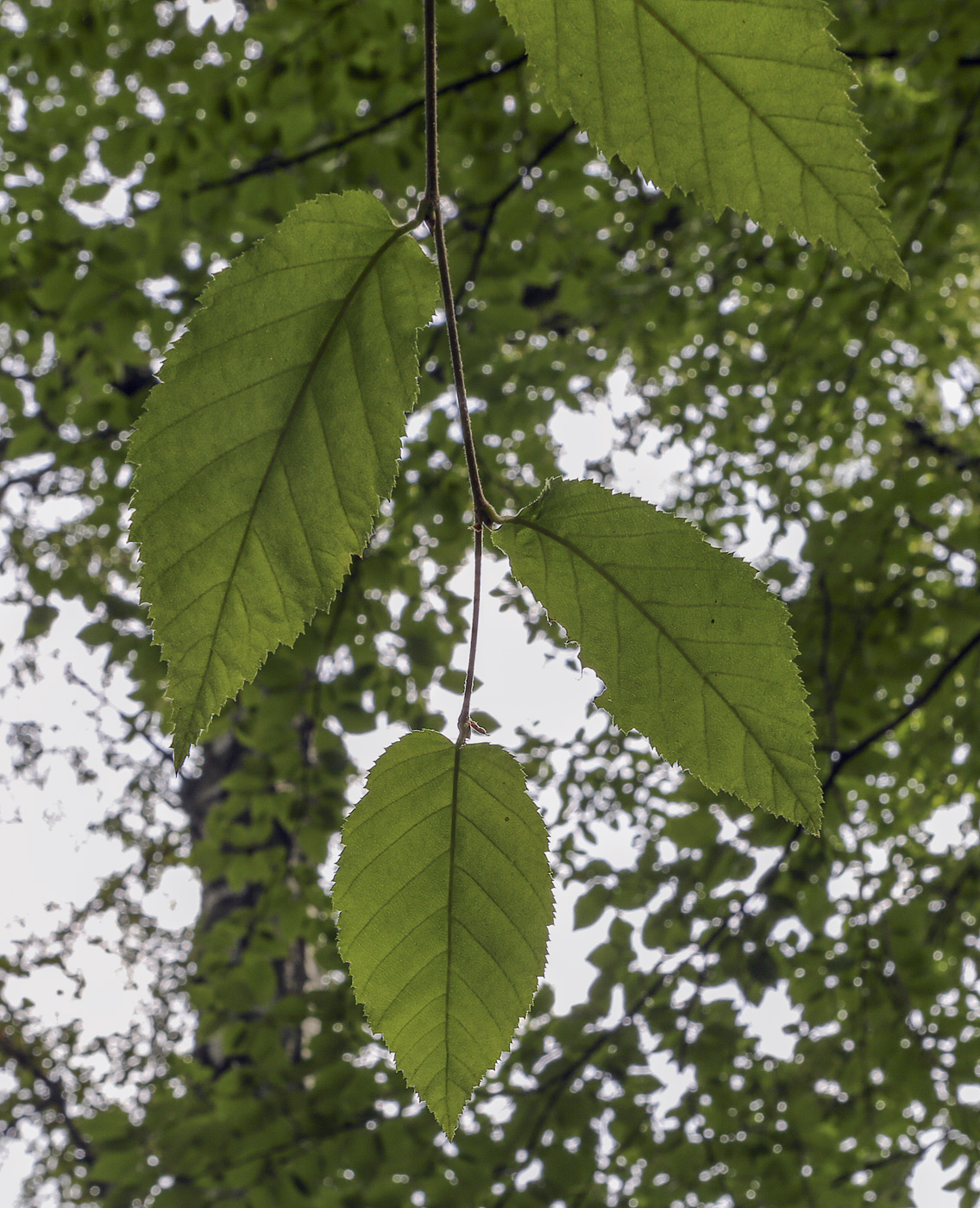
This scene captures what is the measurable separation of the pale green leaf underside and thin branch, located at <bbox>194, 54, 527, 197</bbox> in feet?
5.90

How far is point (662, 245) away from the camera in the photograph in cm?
329

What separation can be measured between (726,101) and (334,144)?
2007 mm

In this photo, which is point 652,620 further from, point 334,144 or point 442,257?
point 334,144

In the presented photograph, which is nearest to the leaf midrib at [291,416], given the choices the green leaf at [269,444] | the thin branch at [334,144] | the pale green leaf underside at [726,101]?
the green leaf at [269,444]

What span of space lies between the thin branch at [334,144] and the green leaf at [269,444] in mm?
1789

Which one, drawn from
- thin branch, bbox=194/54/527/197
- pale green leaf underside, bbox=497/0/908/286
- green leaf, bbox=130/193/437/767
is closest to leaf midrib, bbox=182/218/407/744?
green leaf, bbox=130/193/437/767

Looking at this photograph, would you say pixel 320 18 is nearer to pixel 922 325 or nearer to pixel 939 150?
pixel 939 150

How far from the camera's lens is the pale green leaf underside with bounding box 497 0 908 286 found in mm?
285

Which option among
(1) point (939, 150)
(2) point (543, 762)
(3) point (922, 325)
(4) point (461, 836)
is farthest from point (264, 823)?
(3) point (922, 325)

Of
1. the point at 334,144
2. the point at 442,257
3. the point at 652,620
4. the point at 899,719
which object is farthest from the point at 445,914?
the point at 334,144

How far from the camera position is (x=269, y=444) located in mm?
343

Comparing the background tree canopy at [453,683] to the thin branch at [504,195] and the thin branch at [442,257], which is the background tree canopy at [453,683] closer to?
the thin branch at [504,195]

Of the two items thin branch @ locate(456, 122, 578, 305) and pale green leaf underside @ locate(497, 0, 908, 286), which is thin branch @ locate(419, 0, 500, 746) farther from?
thin branch @ locate(456, 122, 578, 305)

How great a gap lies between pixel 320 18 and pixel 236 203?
1.56 feet
